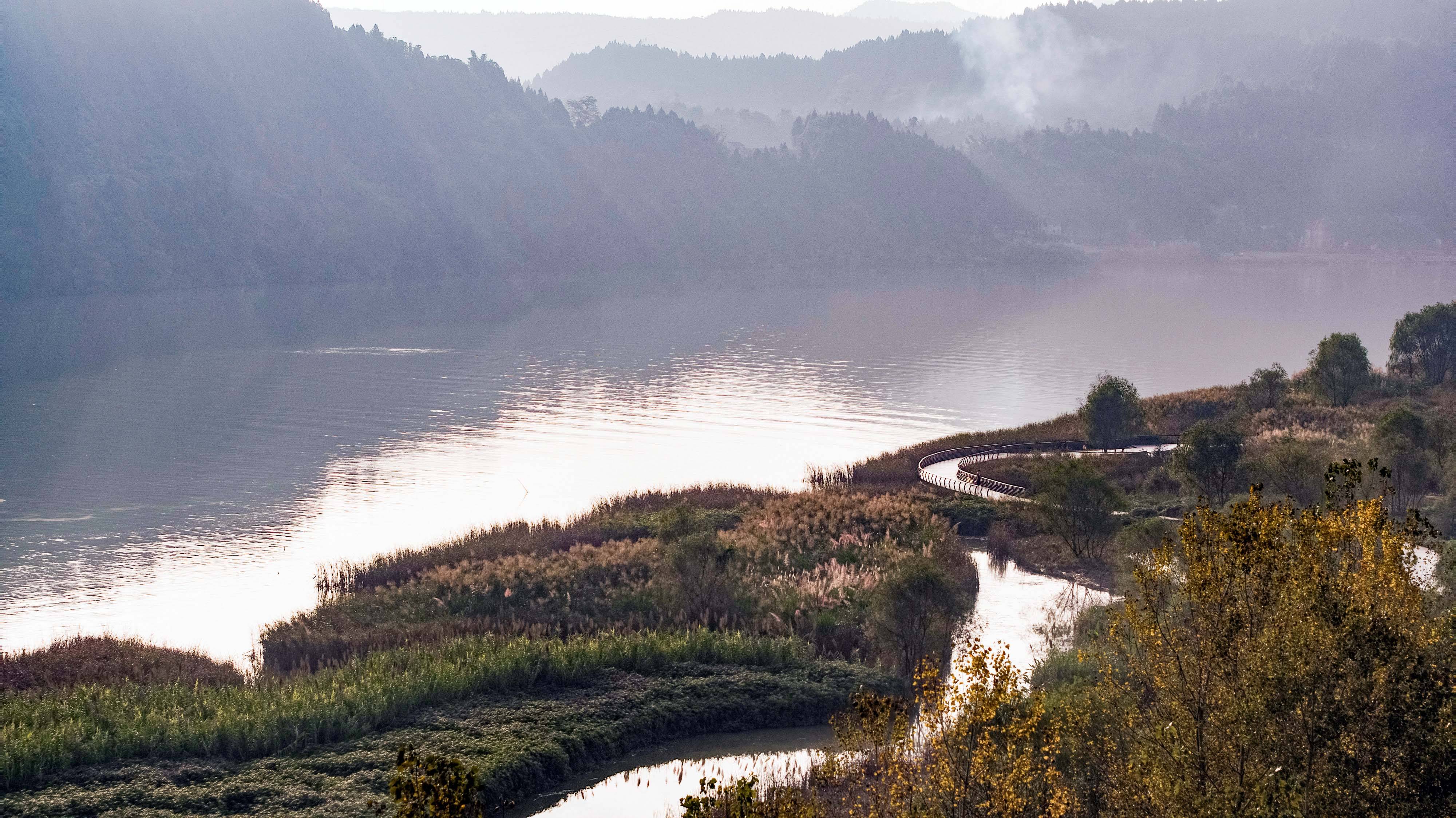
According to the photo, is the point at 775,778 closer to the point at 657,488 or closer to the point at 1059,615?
the point at 1059,615

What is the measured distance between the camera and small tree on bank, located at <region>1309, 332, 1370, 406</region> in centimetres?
7431

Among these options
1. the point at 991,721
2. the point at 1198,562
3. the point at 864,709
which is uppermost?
the point at 1198,562

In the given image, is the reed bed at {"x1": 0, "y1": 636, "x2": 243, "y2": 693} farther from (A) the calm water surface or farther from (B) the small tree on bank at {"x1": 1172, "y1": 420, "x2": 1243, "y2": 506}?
(B) the small tree on bank at {"x1": 1172, "y1": 420, "x2": 1243, "y2": 506}

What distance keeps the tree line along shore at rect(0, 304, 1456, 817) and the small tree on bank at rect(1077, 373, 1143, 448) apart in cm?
22

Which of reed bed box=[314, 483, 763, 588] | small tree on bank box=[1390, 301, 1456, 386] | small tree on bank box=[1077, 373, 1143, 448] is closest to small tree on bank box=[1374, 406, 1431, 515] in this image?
small tree on bank box=[1077, 373, 1143, 448]

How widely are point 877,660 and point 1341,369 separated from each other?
5158 cm

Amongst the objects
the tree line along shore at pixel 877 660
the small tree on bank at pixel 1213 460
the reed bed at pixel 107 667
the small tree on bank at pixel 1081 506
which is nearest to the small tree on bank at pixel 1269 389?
the tree line along shore at pixel 877 660

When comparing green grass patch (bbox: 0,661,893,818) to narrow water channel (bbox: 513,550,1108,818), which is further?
narrow water channel (bbox: 513,550,1108,818)

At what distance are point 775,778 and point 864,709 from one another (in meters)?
13.9

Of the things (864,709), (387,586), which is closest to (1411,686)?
(864,709)

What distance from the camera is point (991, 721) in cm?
2378

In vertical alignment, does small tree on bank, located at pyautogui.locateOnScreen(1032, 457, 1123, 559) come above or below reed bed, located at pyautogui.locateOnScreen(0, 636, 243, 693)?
above

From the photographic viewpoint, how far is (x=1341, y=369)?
74688 mm

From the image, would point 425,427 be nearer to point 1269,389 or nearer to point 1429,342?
point 1269,389
